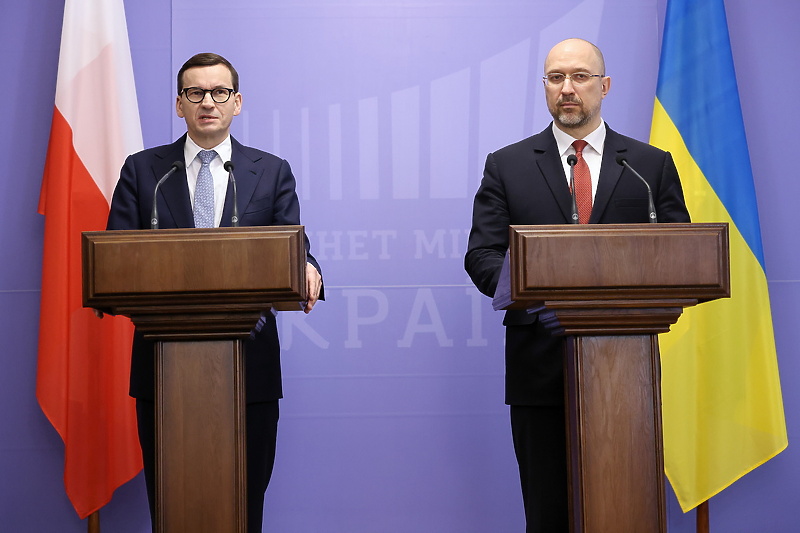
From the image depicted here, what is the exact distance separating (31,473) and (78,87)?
1.55 m

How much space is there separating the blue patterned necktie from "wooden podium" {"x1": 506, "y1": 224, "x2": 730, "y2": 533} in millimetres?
1012

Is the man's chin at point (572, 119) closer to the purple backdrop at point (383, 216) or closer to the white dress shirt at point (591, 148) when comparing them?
the white dress shirt at point (591, 148)

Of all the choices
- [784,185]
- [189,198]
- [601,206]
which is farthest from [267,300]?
[784,185]

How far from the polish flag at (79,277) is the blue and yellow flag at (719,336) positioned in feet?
6.92

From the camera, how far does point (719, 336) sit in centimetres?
325

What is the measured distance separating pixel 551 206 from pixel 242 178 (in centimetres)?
90

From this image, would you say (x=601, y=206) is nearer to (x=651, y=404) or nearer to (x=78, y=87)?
(x=651, y=404)

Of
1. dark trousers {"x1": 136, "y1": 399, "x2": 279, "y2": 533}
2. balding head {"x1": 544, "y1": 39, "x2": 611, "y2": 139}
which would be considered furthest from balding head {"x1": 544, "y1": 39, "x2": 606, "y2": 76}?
dark trousers {"x1": 136, "y1": 399, "x2": 279, "y2": 533}

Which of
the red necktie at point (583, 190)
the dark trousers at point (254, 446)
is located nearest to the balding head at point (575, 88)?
the red necktie at point (583, 190)

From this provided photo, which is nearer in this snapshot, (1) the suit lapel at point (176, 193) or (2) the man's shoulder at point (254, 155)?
(1) the suit lapel at point (176, 193)

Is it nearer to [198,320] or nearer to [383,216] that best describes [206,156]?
[198,320]

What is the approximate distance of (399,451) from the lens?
3.42 metres

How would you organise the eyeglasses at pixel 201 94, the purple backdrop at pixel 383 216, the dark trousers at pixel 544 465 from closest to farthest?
the dark trousers at pixel 544 465 → the eyeglasses at pixel 201 94 → the purple backdrop at pixel 383 216

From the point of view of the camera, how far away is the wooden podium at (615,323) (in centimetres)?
172
